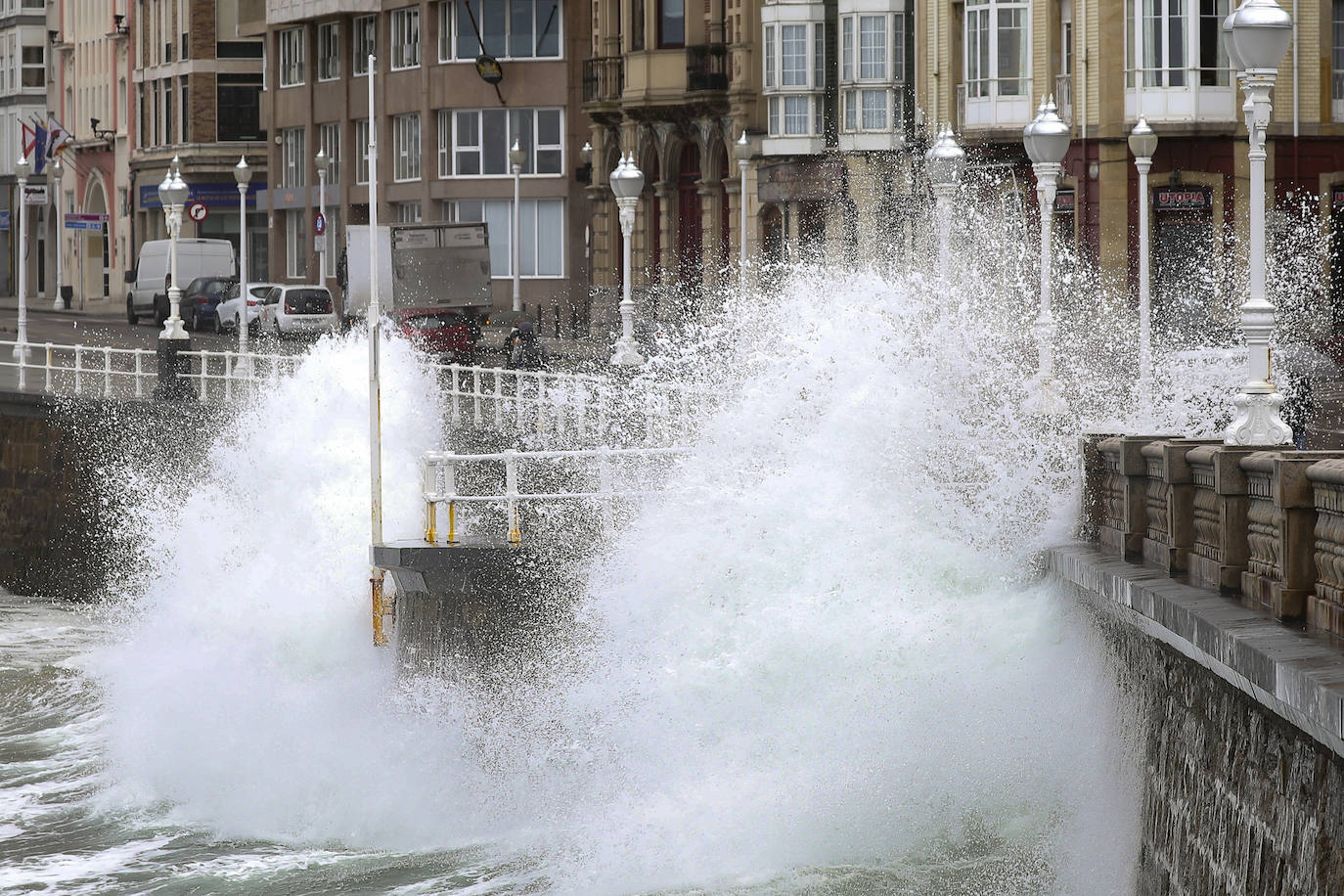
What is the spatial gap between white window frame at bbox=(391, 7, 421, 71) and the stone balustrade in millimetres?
47618

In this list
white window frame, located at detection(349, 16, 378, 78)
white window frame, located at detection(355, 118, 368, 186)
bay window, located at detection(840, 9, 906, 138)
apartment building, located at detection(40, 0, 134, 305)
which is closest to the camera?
bay window, located at detection(840, 9, 906, 138)

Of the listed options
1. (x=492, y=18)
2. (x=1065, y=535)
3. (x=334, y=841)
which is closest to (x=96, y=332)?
(x=492, y=18)

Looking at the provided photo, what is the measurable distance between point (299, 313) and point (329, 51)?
15997 millimetres

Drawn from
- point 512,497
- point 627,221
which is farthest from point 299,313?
point 512,497

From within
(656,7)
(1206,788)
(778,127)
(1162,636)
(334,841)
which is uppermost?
(656,7)

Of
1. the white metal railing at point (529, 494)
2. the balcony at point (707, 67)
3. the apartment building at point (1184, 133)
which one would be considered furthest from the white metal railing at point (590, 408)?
the balcony at point (707, 67)

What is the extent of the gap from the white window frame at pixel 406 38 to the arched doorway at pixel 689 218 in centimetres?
1133

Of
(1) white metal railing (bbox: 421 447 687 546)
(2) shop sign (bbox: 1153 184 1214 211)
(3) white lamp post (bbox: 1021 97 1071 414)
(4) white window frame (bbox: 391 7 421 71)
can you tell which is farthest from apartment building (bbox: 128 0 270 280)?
(1) white metal railing (bbox: 421 447 687 546)

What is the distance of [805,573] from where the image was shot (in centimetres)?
1614

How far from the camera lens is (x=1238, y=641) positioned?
10125 millimetres

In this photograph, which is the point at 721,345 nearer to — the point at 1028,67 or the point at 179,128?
the point at 1028,67

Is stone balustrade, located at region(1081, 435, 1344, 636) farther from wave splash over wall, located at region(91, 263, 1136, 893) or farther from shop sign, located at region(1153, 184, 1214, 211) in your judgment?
shop sign, located at region(1153, 184, 1214, 211)

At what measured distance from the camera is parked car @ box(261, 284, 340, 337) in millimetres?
51062

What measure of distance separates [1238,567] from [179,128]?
68.0 meters
